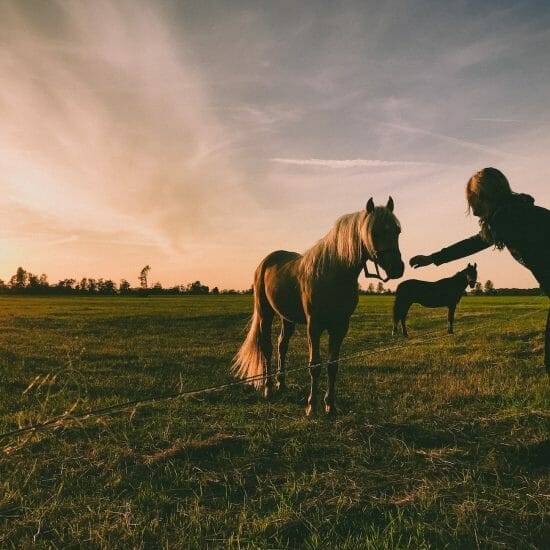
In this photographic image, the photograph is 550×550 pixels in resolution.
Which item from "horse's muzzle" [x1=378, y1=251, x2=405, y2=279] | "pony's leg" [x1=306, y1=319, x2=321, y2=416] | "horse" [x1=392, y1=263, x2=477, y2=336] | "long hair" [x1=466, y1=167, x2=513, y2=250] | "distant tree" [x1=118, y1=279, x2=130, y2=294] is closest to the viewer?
"long hair" [x1=466, y1=167, x2=513, y2=250]

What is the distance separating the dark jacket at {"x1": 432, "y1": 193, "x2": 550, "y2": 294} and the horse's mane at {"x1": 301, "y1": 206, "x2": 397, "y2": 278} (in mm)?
1267

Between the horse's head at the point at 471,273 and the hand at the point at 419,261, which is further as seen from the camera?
the horse's head at the point at 471,273

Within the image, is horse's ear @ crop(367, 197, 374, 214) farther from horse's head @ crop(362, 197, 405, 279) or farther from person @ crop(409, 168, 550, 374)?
person @ crop(409, 168, 550, 374)

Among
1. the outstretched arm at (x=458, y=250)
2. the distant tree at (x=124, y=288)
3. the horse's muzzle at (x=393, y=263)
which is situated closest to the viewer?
the outstretched arm at (x=458, y=250)

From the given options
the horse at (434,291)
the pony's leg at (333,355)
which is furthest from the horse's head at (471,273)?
the pony's leg at (333,355)

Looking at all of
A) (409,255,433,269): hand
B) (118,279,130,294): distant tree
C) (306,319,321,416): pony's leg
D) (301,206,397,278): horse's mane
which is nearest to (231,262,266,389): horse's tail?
(301,206,397,278): horse's mane

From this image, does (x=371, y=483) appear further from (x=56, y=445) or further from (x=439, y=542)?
(x=56, y=445)

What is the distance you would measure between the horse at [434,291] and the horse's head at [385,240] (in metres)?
11.7

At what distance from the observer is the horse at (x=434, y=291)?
16.0 metres

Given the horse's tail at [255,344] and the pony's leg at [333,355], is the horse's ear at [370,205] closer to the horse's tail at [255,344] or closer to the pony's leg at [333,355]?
the pony's leg at [333,355]

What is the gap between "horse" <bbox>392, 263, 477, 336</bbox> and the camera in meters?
16.0

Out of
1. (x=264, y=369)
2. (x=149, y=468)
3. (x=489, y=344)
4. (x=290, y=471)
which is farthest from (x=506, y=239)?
(x=489, y=344)

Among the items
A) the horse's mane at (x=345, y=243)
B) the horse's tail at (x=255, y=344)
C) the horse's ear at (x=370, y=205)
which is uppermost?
the horse's ear at (x=370, y=205)

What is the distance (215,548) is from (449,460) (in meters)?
2.32
